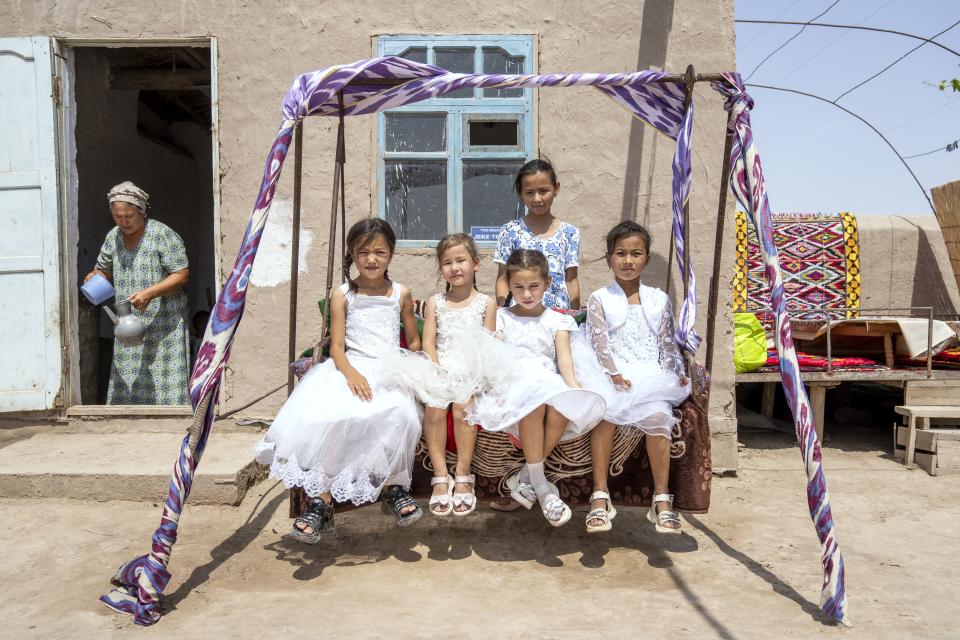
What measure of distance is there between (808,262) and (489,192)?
349 centimetres

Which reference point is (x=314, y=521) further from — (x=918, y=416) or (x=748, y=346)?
(x=918, y=416)

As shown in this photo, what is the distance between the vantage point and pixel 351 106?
11.4 ft

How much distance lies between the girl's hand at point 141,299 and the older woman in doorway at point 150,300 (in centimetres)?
4

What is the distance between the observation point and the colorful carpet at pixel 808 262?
6.22 metres

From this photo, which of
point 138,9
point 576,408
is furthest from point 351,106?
point 138,9

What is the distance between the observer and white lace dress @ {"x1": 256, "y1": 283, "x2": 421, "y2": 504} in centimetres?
280

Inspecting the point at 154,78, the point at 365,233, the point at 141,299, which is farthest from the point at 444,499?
the point at 154,78

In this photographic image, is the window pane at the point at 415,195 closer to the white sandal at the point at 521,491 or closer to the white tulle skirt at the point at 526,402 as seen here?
the white tulle skirt at the point at 526,402

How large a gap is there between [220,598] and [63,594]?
0.66 m

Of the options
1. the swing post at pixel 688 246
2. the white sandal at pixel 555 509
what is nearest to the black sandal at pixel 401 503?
the white sandal at pixel 555 509

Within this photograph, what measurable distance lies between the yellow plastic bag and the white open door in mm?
4722

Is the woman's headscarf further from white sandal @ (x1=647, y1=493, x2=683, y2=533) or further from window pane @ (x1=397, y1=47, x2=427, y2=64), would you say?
white sandal @ (x1=647, y1=493, x2=683, y2=533)

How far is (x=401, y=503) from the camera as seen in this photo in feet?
9.75

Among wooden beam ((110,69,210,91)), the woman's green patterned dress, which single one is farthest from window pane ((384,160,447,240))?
wooden beam ((110,69,210,91))
